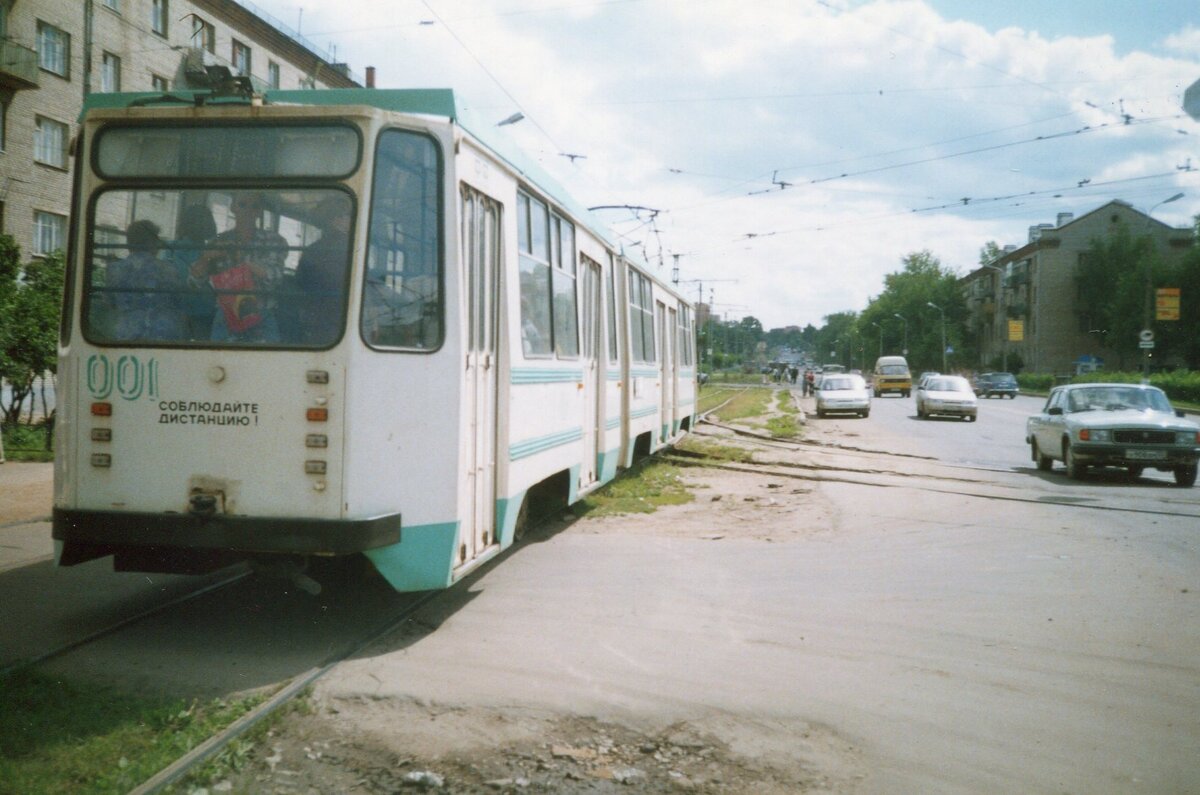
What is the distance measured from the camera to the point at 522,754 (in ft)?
14.3

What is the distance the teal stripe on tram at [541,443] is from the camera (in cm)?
745

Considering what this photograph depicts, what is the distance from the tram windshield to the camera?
5.81 m

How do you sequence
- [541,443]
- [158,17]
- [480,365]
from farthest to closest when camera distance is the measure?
[158,17], [541,443], [480,365]

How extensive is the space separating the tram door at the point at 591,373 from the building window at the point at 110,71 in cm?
2920

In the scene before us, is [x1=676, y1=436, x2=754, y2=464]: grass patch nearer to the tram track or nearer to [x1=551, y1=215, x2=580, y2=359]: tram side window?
the tram track

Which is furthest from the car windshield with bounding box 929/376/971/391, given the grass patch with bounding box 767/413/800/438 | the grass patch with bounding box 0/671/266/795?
the grass patch with bounding box 0/671/266/795

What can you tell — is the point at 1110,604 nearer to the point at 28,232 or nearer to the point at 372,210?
the point at 372,210

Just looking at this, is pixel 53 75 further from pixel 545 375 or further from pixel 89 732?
pixel 89 732

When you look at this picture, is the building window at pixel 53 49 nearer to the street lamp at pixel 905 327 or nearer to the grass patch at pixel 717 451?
the grass patch at pixel 717 451

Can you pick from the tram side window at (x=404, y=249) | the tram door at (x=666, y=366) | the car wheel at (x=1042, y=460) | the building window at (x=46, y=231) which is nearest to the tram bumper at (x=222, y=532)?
the tram side window at (x=404, y=249)

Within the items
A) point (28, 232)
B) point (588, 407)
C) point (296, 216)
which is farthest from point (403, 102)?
point (28, 232)

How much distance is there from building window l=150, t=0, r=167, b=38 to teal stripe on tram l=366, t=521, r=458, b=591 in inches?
1423

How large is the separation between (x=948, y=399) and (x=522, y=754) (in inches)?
1313

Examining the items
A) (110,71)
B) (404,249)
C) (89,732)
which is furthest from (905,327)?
(89,732)
